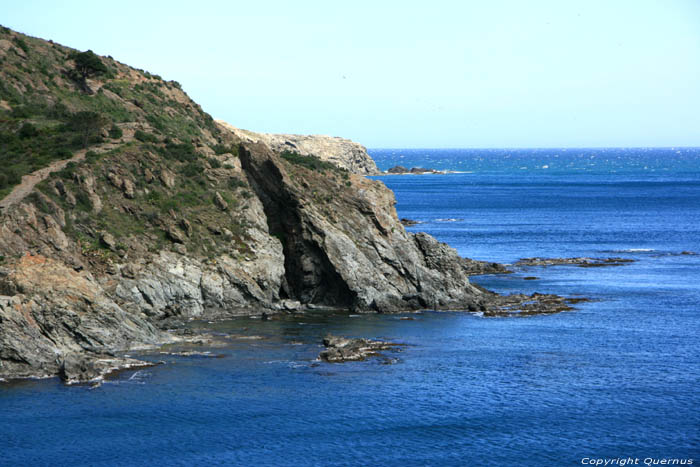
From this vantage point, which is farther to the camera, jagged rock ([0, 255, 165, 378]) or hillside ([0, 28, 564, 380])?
hillside ([0, 28, 564, 380])

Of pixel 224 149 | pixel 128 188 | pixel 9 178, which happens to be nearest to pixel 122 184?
pixel 128 188

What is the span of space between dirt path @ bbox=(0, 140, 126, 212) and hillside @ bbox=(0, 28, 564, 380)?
10.0 inches

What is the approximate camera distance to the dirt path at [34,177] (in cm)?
7114

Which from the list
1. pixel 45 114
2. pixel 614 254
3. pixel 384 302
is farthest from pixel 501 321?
pixel 45 114

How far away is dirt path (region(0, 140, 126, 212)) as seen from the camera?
233 ft

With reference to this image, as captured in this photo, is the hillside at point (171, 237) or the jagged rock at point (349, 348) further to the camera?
the hillside at point (171, 237)

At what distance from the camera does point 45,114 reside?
3775 inches

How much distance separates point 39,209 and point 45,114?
2881cm

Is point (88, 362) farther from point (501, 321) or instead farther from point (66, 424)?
point (501, 321)

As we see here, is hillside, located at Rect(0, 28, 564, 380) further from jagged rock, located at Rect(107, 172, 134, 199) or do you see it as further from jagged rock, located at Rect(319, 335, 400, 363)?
jagged rock, located at Rect(319, 335, 400, 363)

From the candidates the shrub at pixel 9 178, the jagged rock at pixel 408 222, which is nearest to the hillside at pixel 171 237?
the shrub at pixel 9 178

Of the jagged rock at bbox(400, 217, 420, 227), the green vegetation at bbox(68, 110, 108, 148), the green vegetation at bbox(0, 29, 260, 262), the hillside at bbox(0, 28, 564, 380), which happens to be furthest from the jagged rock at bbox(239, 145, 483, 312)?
the jagged rock at bbox(400, 217, 420, 227)

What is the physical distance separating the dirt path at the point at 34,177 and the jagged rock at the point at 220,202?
12976 mm

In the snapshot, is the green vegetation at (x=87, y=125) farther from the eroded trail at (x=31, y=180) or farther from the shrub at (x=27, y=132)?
the shrub at (x=27, y=132)
